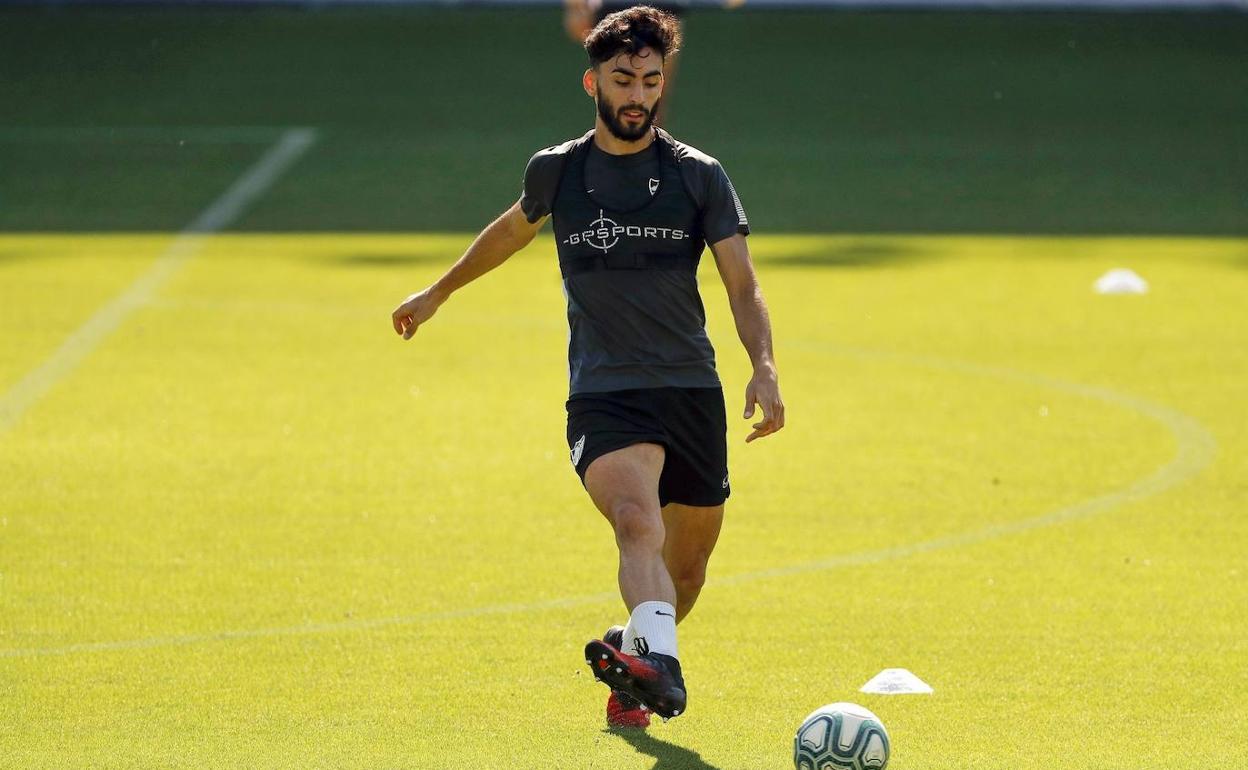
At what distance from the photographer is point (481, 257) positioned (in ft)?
21.7

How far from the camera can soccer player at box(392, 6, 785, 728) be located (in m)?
6.26

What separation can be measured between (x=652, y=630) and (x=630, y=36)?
67.9 inches

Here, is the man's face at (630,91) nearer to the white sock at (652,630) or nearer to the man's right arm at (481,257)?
the man's right arm at (481,257)

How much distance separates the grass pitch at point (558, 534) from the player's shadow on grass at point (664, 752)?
0.02m

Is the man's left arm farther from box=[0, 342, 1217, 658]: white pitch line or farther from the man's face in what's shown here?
box=[0, 342, 1217, 658]: white pitch line

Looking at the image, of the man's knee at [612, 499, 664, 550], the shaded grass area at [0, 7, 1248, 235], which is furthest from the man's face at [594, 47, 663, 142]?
the shaded grass area at [0, 7, 1248, 235]

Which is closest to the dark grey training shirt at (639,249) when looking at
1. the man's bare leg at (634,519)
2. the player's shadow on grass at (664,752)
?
the man's bare leg at (634,519)

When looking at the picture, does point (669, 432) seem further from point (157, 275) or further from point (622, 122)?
point (157, 275)

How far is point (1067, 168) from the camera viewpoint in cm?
2095

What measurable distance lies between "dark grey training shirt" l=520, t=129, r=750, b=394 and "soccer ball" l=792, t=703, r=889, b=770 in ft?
3.62

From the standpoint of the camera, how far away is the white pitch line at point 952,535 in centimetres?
757

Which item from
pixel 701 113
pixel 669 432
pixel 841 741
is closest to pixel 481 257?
pixel 669 432

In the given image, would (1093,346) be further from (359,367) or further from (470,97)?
(470,97)

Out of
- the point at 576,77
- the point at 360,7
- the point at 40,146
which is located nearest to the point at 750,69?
the point at 576,77
